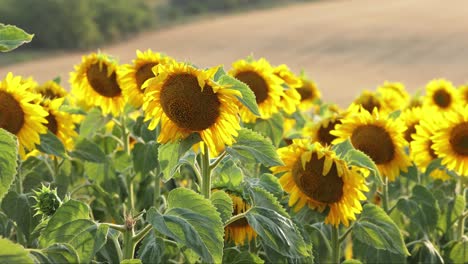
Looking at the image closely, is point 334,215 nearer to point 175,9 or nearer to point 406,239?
point 406,239

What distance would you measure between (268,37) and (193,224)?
14.5 metres

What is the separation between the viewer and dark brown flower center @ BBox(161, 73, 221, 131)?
1526 millimetres

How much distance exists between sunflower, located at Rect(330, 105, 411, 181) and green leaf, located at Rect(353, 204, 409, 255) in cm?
30

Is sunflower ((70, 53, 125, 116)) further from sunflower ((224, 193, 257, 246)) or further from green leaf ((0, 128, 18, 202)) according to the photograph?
green leaf ((0, 128, 18, 202))

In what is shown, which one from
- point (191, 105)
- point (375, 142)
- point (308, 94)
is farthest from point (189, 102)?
point (308, 94)

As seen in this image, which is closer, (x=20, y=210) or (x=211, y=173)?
(x=211, y=173)

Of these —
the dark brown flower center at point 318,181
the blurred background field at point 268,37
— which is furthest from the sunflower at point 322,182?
the blurred background field at point 268,37

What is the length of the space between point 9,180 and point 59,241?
0.55ft

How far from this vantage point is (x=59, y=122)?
2.13 meters

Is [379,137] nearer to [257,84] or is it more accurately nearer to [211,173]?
[257,84]

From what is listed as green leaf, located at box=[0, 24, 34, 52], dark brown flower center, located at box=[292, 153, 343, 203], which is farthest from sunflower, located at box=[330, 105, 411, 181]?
green leaf, located at box=[0, 24, 34, 52]

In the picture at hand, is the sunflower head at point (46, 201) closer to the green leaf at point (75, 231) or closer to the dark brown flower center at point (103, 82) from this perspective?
the green leaf at point (75, 231)

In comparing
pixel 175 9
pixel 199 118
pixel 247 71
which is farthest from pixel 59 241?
pixel 175 9

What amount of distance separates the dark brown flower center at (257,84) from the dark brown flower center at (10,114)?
2.16 feet
